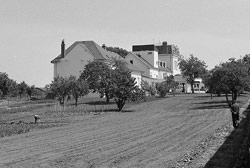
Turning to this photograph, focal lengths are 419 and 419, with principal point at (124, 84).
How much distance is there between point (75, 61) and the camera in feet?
232

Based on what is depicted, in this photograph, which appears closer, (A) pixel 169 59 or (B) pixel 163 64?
(B) pixel 163 64

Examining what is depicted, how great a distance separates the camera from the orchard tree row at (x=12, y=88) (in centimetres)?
7725

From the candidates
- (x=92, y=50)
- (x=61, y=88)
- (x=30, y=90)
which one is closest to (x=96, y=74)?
(x=61, y=88)

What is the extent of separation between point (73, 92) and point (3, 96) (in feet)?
114

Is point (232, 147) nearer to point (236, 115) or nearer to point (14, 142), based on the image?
point (236, 115)

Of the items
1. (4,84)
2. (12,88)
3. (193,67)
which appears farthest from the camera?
(193,67)

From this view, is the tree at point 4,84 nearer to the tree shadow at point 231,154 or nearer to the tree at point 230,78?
the tree at point 230,78

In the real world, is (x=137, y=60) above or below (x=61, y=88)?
above

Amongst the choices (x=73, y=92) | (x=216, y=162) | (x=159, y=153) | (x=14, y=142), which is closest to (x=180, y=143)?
(x=159, y=153)

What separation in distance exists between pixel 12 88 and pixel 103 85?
3545cm

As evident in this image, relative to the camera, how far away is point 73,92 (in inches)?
1879

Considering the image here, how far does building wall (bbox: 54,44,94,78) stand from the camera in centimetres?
6975

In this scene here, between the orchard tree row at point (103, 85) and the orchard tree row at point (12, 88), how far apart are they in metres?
25.6

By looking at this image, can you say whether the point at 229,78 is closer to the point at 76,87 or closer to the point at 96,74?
the point at 76,87
